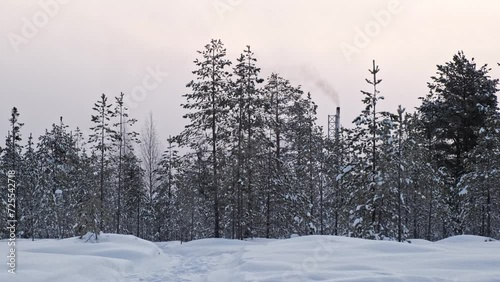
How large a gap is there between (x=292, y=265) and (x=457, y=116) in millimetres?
21837

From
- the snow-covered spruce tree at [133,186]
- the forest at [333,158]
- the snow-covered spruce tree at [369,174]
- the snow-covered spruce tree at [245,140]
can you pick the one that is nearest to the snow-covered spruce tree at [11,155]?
the forest at [333,158]

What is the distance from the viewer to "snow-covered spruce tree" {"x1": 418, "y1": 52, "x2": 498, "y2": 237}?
1016 inches

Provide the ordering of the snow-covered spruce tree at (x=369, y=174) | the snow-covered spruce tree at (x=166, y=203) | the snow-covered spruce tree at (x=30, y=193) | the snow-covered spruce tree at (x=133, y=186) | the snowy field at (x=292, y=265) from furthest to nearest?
1. the snow-covered spruce tree at (x=133, y=186)
2. the snow-covered spruce tree at (x=166, y=203)
3. the snow-covered spruce tree at (x=30, y=193)
4. the snow-covered spruce tree at (x=369, y=174)
5. the snowy field at (x=292, y=265)

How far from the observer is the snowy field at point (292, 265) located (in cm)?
778

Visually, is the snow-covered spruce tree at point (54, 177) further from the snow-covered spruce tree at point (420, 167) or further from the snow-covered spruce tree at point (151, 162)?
the snow-covered spruce tree at point (420, 167)

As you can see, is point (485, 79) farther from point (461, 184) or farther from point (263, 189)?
point (263, 189)

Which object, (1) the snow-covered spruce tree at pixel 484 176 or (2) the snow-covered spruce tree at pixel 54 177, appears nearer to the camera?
(1) the snow-covered spruce tree at pixel 484 176

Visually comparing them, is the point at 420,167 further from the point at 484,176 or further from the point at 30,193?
the point at 30,193

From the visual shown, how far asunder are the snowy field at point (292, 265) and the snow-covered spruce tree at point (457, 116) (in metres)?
16.1

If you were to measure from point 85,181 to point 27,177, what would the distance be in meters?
6.12

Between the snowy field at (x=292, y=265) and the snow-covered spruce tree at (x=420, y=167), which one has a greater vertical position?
the snow-covered spruce tree at (x=420, y=167)

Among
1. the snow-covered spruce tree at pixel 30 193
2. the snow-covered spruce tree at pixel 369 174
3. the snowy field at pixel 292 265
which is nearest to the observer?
the snowy field at pixel 292 265

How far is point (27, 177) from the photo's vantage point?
120ft

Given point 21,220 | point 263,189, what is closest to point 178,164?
point 263,189
